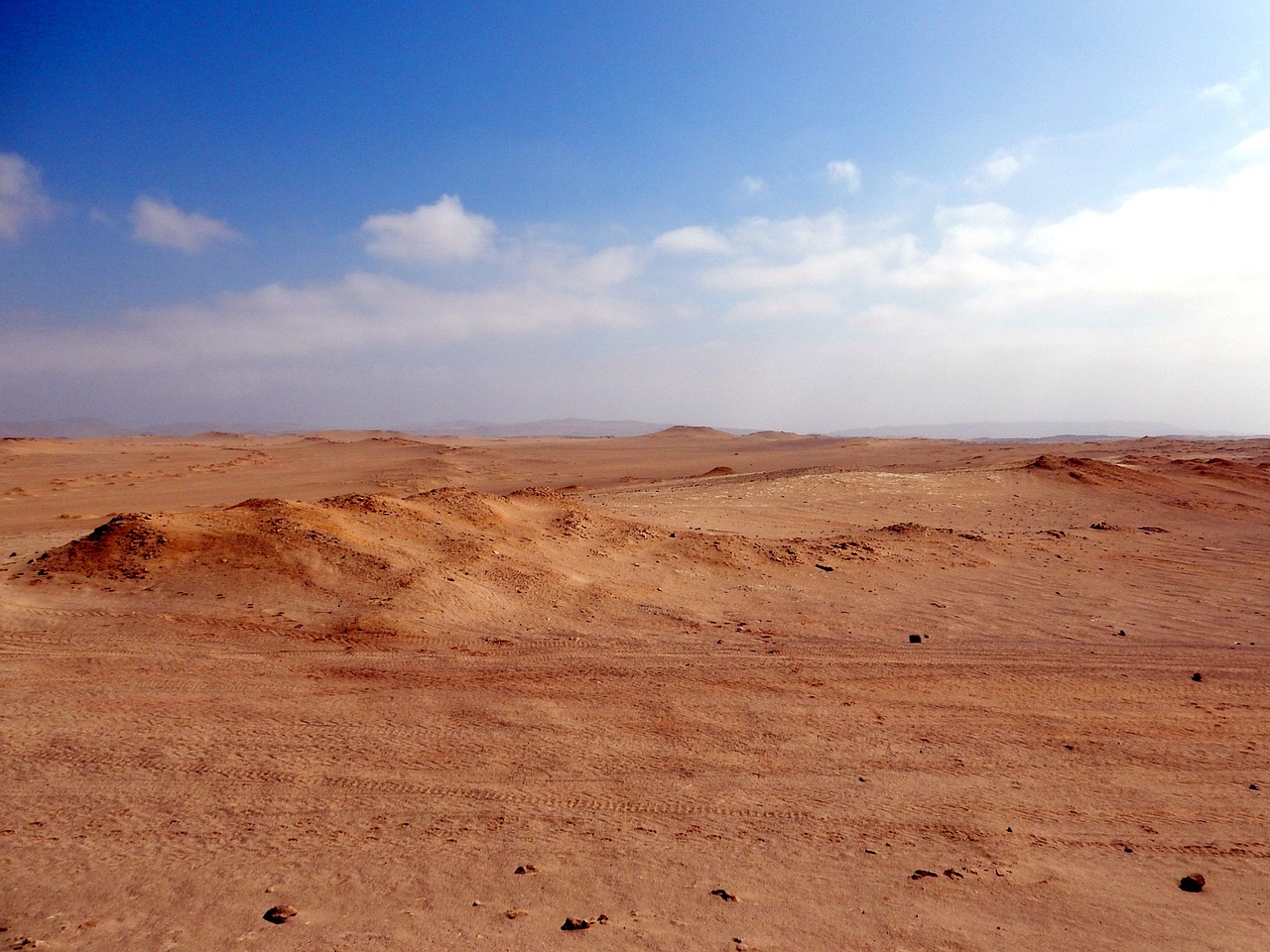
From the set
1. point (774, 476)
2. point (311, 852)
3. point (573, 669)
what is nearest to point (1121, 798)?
point (573, 669)

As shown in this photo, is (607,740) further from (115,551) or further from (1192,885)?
(115,551)

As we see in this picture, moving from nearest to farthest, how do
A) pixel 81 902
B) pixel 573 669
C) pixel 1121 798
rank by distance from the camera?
pixel 81 902
pixel 1121 798
pixel 573 669

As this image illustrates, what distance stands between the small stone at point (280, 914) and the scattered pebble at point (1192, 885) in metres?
4.53

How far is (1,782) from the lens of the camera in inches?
177

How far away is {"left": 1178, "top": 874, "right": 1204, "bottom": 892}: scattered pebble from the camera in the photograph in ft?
12.7

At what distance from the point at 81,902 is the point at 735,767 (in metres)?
3.68

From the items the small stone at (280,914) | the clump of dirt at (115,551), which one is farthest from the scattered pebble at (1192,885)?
the clump of dirt at (115,551)

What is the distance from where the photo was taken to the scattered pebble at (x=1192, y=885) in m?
3.88

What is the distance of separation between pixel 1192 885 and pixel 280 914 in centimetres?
463

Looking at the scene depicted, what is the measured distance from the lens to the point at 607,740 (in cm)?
546

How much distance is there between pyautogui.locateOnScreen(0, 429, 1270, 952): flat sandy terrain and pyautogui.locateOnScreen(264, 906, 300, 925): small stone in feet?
0.25

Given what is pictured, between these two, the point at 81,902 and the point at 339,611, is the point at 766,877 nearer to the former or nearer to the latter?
the point at 81,902

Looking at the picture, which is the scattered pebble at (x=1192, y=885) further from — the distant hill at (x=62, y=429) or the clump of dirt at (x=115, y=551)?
the distant hill at (x=62, y=429)

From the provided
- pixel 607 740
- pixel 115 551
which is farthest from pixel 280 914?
pixel 115 551
